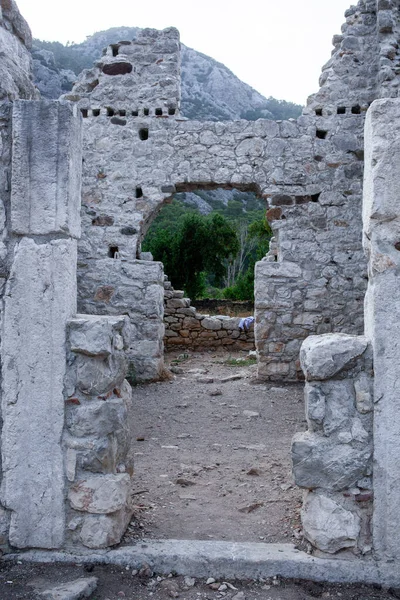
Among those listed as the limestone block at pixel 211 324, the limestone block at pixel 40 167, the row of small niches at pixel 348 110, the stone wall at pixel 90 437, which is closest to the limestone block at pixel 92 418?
the stone wall at pixel 90 437

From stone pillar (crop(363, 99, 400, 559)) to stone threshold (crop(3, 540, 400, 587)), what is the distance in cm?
11

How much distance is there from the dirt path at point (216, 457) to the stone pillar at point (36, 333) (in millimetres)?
514

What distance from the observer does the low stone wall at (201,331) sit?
10.2 meters

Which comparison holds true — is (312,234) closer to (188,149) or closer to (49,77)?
(188,149)

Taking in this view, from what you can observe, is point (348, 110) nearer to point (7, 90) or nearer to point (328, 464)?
point (7, 90)

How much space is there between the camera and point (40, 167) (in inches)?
99.9

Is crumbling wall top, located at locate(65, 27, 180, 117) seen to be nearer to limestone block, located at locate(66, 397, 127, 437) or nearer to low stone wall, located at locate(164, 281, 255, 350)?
low stone wall, located at locate(164, 281, 255, 350)

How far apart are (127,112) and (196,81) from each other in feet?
134

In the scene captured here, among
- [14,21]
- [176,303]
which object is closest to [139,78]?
[176,303]

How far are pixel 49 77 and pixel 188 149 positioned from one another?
29150mm

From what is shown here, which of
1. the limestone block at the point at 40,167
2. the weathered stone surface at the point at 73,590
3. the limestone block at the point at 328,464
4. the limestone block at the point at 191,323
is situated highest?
the limestone block at the point at 40,167

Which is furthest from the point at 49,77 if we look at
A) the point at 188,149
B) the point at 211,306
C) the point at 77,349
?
the point at 77,349

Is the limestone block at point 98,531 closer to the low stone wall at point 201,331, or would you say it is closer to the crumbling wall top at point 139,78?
the crumbling wall top at point 139,78

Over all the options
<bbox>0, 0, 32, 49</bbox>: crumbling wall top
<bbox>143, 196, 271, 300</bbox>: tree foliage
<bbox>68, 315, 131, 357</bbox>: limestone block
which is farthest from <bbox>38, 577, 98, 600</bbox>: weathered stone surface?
<bbox>143, 196, 271, 300</bbox>: tree foliage
